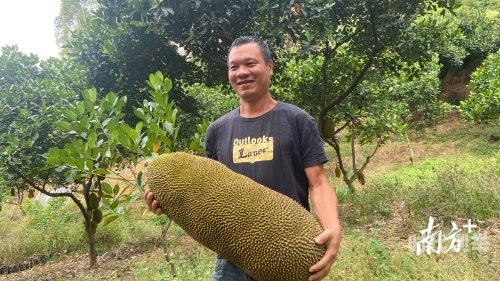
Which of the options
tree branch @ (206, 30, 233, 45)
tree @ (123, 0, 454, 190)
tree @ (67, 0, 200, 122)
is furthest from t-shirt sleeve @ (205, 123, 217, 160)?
tree @ (67, 0, 200, 122)

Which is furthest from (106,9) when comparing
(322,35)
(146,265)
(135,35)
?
(146,265)

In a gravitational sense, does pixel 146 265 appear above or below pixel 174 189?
below

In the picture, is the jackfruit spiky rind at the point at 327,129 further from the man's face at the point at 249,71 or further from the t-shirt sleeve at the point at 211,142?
the man's face at the point at 249,71

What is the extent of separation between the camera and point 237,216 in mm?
1159

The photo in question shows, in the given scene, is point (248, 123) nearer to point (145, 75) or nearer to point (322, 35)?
point (322, 35)

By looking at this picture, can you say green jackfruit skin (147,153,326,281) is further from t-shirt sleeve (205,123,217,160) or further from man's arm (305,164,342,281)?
t-shirt sleeve (205,123,217,160)

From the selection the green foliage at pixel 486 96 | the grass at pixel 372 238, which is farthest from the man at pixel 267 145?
the green foliage at pixel 486 96

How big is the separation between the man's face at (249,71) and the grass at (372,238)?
135 cm

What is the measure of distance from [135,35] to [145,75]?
54cm

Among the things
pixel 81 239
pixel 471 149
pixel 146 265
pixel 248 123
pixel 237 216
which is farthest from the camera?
pixel 471 149

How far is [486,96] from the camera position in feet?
20.3

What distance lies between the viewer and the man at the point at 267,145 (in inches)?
49.1

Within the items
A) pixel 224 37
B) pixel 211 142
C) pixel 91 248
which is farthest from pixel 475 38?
pixel 211 142

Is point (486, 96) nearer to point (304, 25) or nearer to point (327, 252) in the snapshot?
point (304, 25)
